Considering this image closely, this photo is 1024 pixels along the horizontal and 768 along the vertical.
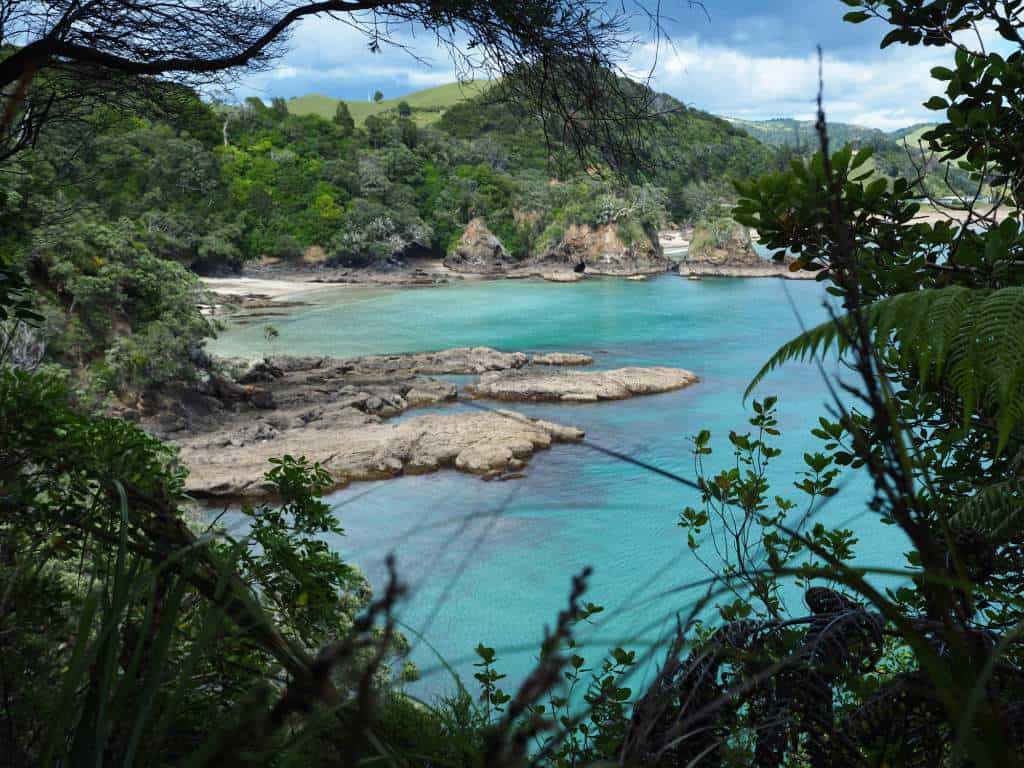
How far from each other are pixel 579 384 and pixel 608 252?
1783 centimetres

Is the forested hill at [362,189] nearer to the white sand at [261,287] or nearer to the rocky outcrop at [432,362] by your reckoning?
the white sand at [261,287]

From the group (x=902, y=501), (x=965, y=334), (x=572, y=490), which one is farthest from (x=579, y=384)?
(x=902, y=501)

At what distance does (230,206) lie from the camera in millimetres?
30031

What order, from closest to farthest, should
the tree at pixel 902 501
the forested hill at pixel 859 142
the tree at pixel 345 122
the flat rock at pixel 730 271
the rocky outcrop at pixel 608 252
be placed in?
the tree at pixel 902 501 < the forested hill at pixel 859 142 < the flat rock at pixel 730 271 < the rocky outcrop at pixel 608 252 < the tree at pixel 345 122

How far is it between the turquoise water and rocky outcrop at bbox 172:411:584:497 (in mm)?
251

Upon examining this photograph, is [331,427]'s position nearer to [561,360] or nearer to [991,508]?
[561,360]

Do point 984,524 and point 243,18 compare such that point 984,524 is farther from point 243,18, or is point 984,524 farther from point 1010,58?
point 243,18

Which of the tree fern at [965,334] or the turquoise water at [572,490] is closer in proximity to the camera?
the tree fern at [965,334]

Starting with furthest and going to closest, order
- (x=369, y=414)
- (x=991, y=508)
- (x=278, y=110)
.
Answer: (x=278, y=110)
(x=369, y=414)
(x=991, y=508)

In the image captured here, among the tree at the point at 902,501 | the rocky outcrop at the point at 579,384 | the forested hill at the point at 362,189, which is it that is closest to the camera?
the tree at the point at 902,501

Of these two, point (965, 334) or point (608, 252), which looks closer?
point (965, 334)

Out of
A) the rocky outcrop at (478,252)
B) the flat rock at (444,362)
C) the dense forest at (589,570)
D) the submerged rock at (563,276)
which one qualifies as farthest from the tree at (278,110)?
the dense forest at (589,570)

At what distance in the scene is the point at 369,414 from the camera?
12.3 m

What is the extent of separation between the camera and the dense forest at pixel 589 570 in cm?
43
